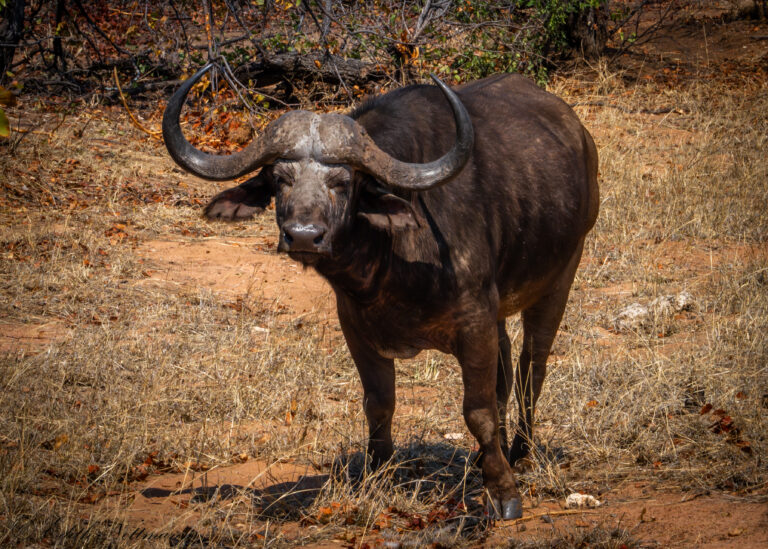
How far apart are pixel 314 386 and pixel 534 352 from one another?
1.54m

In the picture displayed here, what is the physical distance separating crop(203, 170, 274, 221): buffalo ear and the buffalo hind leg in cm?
189

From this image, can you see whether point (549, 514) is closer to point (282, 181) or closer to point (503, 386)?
point (503, 386)

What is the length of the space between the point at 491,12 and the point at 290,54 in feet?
10.2

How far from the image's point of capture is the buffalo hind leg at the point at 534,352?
16.0 feet

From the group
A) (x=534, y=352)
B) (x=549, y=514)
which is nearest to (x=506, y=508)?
(x=549, y=514)

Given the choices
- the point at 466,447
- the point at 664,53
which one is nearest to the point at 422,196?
the point at 466,447

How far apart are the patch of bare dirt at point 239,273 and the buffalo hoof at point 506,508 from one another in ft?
10.8

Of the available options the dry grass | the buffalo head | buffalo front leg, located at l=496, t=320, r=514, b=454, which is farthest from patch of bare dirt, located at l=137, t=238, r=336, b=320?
the buffalo head

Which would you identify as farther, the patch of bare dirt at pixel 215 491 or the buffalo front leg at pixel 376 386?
the buffalo front leg at pixel 376 386

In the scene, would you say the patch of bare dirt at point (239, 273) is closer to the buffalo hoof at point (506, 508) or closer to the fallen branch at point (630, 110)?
the buffalo hoof at point (506, 508)

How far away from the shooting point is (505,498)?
413 centimetres

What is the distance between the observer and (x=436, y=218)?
3867mm

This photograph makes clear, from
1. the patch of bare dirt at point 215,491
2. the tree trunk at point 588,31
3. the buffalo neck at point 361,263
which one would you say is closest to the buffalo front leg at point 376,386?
the patch of bare dirt at point 215,491

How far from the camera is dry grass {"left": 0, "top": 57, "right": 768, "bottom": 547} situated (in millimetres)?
3893
